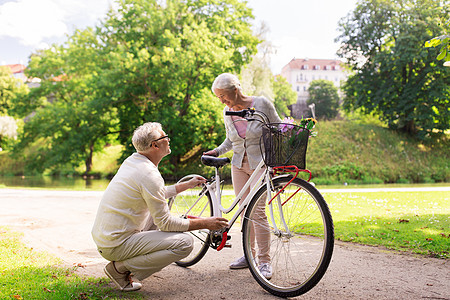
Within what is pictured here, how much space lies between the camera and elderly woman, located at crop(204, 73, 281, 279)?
3637 millimetres

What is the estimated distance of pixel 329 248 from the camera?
9.44 ft

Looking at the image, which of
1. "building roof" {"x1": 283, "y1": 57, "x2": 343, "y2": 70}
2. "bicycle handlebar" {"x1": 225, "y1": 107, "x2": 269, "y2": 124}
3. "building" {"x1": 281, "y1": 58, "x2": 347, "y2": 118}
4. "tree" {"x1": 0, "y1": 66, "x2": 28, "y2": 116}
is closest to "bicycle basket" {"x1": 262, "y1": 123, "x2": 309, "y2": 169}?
"bicycle handlebar" {"x1": 225, "y1": 107, "x2": 269, "y2": 124}

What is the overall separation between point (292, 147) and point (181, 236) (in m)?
1.20

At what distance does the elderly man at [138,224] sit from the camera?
10.3 feet

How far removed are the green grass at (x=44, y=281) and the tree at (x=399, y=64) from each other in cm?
2539

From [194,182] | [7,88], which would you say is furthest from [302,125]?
[7,88]

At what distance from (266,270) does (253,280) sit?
0.20 metres

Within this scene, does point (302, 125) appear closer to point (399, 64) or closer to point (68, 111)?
point (68, 111)

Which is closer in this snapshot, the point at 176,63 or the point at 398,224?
the point at 398,224

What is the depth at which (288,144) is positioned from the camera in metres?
3.14

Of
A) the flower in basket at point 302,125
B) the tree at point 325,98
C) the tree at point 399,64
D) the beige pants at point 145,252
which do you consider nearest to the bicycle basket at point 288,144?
the flower in basket at point 302,125

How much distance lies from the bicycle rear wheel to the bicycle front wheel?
2.06 ft

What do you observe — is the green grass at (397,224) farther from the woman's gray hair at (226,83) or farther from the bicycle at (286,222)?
the woman's gray hair at (226,83)

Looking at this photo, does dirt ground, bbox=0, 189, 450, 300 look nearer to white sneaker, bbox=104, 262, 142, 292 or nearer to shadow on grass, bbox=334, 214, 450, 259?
white sneaker, bbox=104, 262, 142, 292
